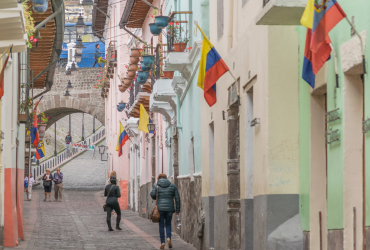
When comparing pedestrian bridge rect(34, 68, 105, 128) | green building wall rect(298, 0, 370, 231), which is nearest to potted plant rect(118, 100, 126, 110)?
pedestrian bridge rect(34, 68, 105, 128)

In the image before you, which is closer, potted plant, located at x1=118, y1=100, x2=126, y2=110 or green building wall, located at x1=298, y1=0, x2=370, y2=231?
green building wall, located at x1=298, y1=0, x2=370, y2=231

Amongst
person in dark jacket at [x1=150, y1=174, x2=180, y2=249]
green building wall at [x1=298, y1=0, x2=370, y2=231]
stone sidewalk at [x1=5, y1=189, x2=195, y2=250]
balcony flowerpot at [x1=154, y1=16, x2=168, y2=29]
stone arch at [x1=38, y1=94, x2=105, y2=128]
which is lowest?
stone sidewalk at [x1=5, y1=189, x2=195, y2=250]

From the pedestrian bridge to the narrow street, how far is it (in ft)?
28.2

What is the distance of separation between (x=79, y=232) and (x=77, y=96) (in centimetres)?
2884

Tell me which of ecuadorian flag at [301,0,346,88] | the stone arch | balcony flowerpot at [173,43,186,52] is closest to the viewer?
ecuadorian flag at [301,0,346,88]

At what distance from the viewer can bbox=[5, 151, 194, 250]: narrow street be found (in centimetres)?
1470

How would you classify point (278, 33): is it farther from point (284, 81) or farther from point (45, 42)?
point (45, 42)

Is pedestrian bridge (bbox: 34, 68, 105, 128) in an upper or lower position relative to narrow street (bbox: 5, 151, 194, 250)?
upper

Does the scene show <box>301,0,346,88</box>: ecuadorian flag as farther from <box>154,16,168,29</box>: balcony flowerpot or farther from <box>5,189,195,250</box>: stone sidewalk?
<box>154,16,168,29</box>: balcony flowerpot

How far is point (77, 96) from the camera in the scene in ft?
152

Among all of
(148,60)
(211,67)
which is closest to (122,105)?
(148,60)

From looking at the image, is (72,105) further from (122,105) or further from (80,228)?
(80,228)

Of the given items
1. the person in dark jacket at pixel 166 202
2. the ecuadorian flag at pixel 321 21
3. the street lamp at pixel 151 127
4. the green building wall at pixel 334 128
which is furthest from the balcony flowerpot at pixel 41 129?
the ecuadorian flag at pixel 321 21

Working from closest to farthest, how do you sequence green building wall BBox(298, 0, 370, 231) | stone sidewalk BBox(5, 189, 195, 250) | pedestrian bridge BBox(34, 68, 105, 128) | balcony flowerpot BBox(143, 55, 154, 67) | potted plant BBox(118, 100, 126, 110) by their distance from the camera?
1. green building wall BBox(298, 0, 370, 231)
2. stone sidewalk BBox(5, 189, 195, 250)
3. balcony flowerpot BBox(143, 55, 154, 67)
4. potted plant BBox(118, 100, 126, 110)
5. pedestrian bridge BBox(34, 68, 105, 128)
